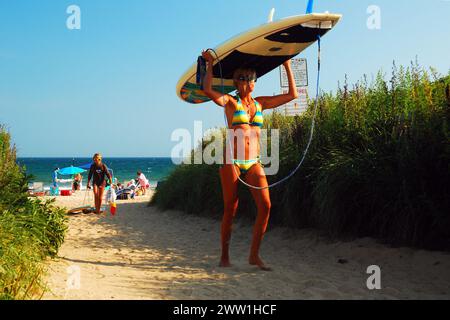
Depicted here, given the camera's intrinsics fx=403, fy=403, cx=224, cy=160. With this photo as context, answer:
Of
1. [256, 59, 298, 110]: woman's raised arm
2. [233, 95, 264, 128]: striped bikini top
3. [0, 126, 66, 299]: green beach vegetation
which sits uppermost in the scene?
[256, 59, 298, 110]: woman's raised arm

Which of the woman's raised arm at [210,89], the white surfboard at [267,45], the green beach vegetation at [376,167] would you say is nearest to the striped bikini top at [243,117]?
the woman's raised arm at [210,89]

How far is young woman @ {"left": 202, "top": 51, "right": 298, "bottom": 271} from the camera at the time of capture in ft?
15.6

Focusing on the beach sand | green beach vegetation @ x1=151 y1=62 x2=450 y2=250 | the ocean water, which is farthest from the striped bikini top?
the ocean water

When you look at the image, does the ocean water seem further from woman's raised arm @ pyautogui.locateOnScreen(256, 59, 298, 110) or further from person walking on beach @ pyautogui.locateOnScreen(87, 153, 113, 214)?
woman's raised arm @ pyautogui.locateOnScreen(256, 59, 298, 110)

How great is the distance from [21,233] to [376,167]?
14.5ft

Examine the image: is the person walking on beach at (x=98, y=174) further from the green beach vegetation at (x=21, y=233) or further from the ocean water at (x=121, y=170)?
the green beach vegetation at (x=21, y=233)

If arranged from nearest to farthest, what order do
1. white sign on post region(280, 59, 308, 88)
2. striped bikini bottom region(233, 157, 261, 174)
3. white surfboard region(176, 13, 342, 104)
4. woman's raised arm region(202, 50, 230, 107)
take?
white surfboard region(176, 13, 342, 104) → woman's raised arm region(202, 50, 230, 107) → striped bikini bottom region(233, 157, 261, 174) → white sign on post region(280, 59, 308, 88)

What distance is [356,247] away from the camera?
5422mm

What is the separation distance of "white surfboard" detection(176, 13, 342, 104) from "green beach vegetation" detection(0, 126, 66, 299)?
2.62m

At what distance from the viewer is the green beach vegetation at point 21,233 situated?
344cm

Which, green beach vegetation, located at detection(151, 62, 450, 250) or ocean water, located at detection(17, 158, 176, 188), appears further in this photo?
ocean water, located at detection(17, 158, 176, 188)

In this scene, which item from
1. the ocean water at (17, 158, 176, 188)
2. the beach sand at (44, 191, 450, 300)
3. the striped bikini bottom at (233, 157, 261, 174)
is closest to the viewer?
the beach sand at (44, 191, 450, 300)

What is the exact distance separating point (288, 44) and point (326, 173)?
6.25 feet

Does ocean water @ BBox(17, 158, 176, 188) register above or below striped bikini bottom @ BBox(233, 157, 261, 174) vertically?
below
